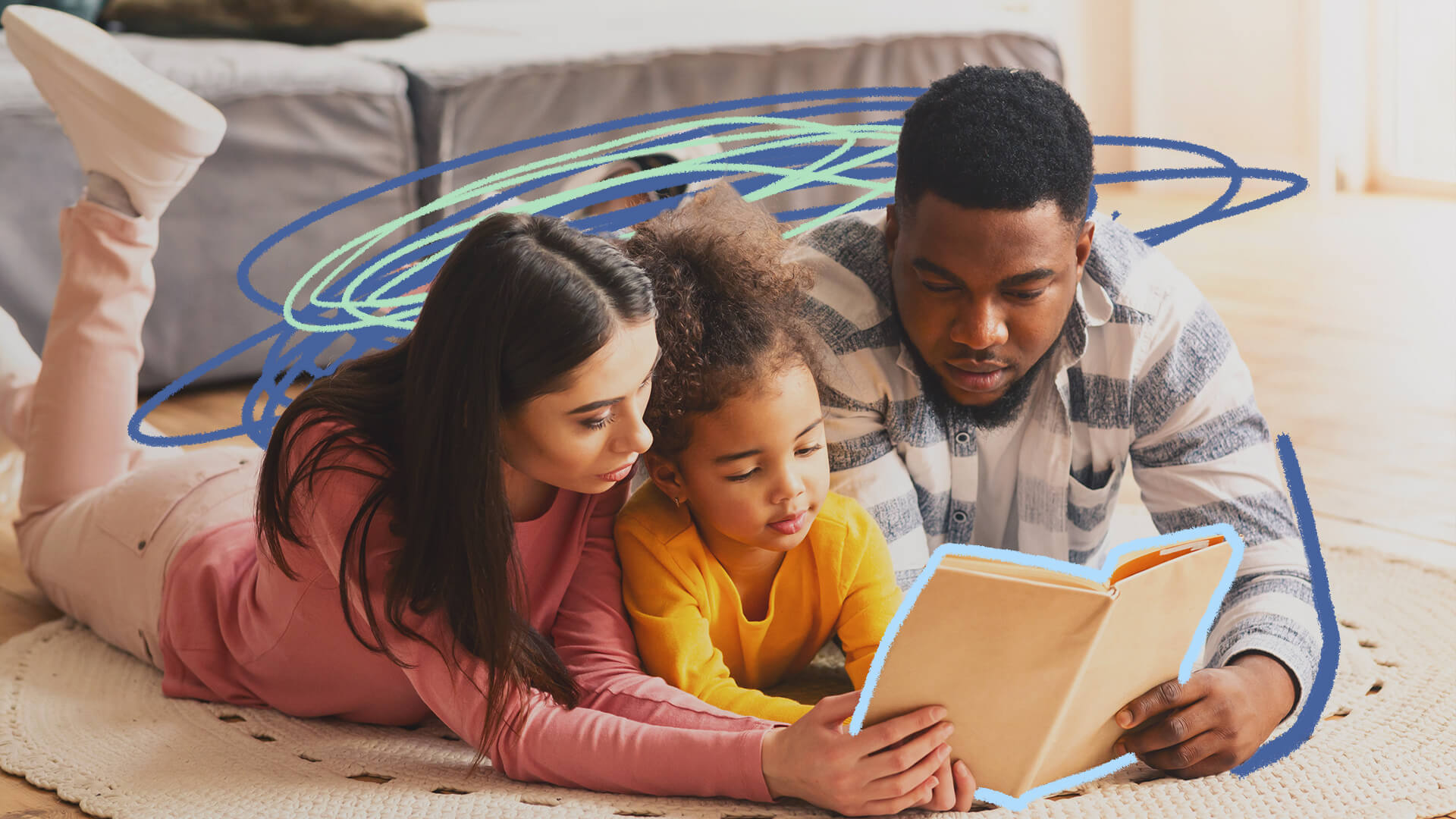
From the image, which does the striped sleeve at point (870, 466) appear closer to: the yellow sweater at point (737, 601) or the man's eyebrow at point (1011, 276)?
the yellow sweater at point (737, 601)

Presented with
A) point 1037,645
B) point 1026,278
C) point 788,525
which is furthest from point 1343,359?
point 1037,645

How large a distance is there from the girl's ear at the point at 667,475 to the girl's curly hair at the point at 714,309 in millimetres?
11

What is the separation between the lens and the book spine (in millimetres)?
850

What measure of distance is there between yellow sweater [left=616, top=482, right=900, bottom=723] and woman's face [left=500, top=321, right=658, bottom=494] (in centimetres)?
15

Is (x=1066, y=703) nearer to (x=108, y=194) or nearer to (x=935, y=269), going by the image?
(x=935, y=269)

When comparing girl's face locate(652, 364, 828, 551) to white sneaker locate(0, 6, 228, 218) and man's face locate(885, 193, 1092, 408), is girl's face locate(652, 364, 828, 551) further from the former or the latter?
white sneaker locate(0, 6, 228, 218)

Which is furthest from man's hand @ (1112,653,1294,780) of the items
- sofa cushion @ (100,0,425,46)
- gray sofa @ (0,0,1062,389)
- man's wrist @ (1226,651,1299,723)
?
sofa cushion @ (100,0,425,46)

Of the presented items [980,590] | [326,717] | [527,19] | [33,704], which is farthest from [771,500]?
[527,19]

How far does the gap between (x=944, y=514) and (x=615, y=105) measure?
66.8 inches

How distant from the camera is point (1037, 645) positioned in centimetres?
88

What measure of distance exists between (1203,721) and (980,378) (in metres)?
0.33

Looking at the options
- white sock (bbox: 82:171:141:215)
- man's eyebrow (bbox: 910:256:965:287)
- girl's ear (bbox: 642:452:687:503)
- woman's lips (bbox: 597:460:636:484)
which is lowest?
girl's ear (bbox: 642:452:687:503)

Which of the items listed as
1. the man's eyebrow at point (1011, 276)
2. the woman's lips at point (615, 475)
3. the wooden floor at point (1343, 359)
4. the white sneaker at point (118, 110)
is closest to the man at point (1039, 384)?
the man's eyebrow at point (1011, 276)

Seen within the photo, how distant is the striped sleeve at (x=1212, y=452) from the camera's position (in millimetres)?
1202
